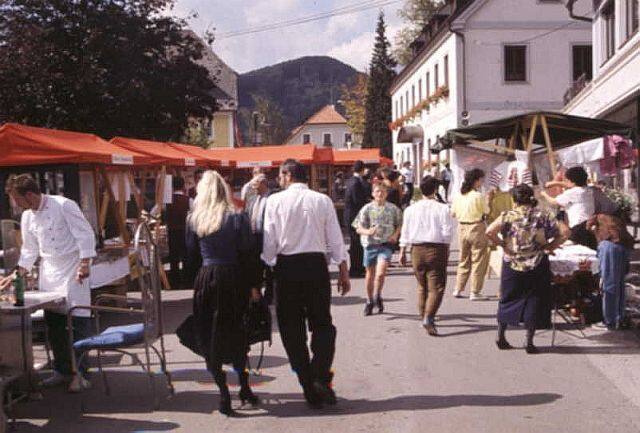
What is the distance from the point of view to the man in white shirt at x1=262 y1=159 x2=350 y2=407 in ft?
21.2

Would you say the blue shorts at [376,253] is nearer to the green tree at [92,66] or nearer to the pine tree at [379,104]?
the green tree at [92,66]

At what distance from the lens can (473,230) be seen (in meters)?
11.8

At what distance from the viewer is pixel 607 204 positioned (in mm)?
10258

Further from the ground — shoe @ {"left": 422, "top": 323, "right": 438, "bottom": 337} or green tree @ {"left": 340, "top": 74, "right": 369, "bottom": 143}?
green tree @ {"left": 340, "top": 74, "right": 369, "bottom": 143}

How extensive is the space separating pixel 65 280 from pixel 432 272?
12.8 ft

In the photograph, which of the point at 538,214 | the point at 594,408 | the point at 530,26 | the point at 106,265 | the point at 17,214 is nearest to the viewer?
the point at 594,408

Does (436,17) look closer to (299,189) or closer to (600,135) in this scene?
(600,135)

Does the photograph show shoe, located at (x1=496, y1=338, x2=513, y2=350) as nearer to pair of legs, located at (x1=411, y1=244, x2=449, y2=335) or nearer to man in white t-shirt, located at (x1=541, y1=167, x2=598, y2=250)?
pair of legs, located at (x1=411, y1=244, x2=449, y2=335)

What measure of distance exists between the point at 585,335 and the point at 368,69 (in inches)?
2706

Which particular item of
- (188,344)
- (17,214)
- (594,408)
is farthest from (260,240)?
(17,214)

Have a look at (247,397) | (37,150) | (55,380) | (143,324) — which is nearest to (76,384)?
(55,380)

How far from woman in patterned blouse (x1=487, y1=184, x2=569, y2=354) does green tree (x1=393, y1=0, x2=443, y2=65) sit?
51157 mm

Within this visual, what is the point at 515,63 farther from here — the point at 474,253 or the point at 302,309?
the point at 302,309

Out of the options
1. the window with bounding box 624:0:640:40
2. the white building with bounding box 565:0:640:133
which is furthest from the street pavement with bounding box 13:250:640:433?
the window with bounding box 624:0:640:40
